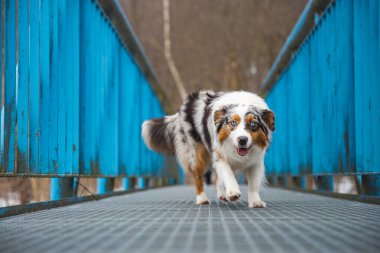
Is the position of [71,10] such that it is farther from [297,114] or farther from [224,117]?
[297,114]

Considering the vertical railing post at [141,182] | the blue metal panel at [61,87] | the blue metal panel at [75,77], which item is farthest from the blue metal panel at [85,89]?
the vertical railing post at [141,182]

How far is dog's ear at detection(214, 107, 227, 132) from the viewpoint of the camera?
5.27 meters

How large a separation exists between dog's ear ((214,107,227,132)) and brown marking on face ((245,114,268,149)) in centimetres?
22

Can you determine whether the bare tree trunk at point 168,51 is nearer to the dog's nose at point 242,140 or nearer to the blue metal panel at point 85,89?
the blue metal panel at point 85,89

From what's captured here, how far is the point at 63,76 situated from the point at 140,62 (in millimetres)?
5059

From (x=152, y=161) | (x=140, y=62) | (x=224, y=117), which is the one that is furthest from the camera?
(x=152, y=161)

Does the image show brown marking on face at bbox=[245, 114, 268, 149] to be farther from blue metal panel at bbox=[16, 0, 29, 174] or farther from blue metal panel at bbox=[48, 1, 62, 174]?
blue metal panel at bbox=[16, 0, 29, 174]

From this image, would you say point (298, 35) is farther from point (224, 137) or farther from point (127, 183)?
point (224, 137)

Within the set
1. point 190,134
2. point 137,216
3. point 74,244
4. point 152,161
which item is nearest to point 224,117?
point 190,134

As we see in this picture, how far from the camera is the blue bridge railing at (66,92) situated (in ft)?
13.7

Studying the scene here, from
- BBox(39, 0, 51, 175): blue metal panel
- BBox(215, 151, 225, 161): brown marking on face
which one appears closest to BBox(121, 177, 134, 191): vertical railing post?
BBox(215, 151, 225, 161): brown marking on face

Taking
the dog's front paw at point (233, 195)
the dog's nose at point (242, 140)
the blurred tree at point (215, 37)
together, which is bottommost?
the dog's front paw at point (233, 195)

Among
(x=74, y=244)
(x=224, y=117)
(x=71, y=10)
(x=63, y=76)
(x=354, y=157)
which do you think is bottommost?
(x=74, y=244)

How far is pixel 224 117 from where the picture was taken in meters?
5.25
